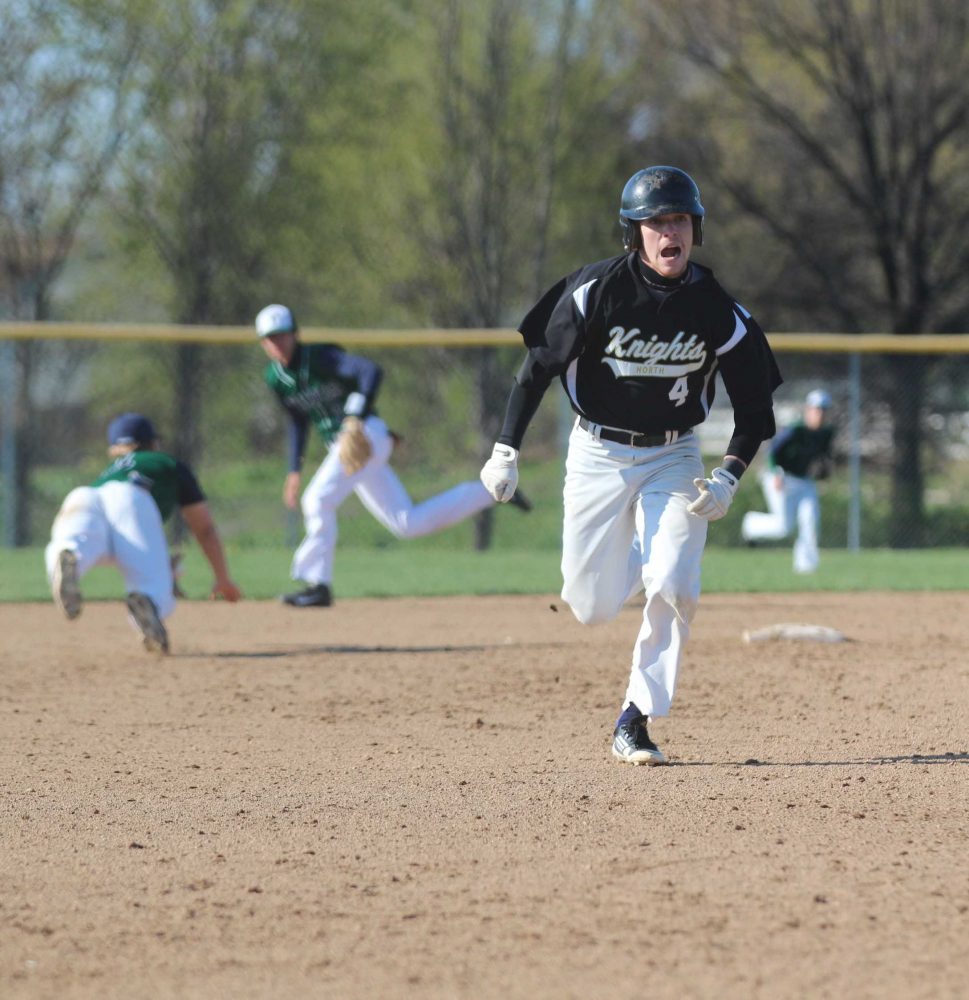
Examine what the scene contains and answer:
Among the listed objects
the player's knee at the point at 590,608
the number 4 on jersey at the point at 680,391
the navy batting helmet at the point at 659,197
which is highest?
the navy batting helmet at the point at 659,197

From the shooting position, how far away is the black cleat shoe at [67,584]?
7.75 metres

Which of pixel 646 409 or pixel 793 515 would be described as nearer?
pixel 646 409

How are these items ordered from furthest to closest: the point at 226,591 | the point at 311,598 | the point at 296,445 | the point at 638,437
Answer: the point at 296,445 → the point at 311,598 → the point at 226,591 → the point at 638,437

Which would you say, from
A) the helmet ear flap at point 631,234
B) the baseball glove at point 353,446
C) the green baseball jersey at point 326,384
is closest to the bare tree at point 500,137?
the green baseball jersey at point 326,384

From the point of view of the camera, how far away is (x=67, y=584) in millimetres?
7766

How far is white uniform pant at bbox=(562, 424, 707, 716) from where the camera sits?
535 cm

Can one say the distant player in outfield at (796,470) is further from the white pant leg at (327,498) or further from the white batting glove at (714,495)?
the white batting glove at (714,495)

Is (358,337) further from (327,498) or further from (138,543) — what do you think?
(138,543)

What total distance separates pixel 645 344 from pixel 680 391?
227 mm

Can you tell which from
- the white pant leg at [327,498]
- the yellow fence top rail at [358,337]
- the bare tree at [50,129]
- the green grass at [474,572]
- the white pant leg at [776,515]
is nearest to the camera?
the white pant leg at [327,498]

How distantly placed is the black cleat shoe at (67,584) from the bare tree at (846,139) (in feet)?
42.5

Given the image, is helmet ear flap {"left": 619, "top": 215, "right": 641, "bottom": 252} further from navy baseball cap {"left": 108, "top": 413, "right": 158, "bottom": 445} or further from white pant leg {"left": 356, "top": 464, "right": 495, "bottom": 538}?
white pant leg {"left": 356, "top": 464, "right": 495, "bottom": 538}

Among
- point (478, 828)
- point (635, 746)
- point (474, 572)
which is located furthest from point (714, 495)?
point (474, 572)

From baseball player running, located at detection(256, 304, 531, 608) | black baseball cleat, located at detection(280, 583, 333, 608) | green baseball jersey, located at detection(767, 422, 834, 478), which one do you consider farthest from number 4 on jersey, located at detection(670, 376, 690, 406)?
green baseball jersey, located at detection(767, 422, 834, 478)
